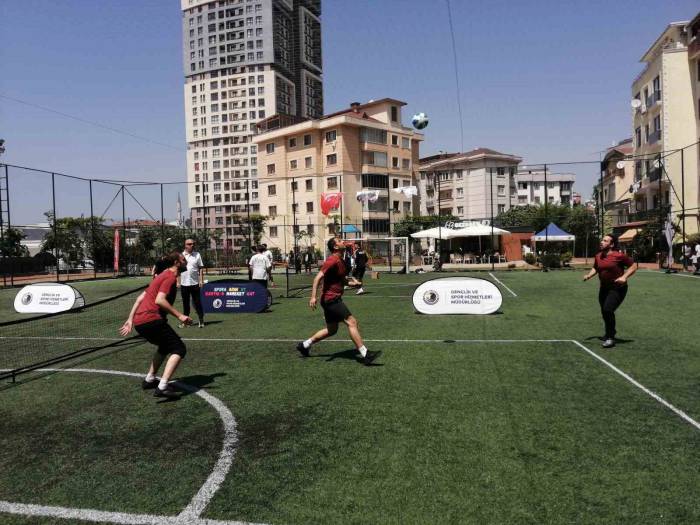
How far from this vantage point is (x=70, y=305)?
48.3ft

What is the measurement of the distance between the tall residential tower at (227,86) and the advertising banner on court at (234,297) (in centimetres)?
10002

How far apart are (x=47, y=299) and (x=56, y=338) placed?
488 centimetres

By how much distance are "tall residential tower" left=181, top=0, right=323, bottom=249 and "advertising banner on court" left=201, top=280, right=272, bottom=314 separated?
10002 centimetres

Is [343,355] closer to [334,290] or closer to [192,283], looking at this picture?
[334,290]

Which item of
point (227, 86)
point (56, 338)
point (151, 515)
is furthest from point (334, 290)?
point (227, 86)

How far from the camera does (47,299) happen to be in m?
15.3

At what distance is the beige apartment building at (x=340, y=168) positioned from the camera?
62.4m

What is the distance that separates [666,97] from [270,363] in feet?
147

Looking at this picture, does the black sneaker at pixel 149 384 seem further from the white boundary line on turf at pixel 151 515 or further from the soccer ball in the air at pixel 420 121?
the soccer ball in the air at pixel 420 121

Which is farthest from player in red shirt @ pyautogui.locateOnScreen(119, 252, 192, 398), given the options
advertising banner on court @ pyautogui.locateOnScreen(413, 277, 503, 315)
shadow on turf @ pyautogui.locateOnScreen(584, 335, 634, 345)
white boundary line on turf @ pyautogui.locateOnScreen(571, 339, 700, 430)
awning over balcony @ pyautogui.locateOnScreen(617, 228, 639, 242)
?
awning over balcony @ pyautogui.locateOnScreen(617, 228, 639, 242)

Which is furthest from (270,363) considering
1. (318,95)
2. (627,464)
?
(318,95)

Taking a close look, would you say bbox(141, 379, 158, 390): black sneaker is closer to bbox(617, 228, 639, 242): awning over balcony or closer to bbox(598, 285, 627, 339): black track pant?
bbox(598, 285, 627, 339): black track pant

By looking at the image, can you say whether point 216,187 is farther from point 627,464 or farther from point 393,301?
point 627,464

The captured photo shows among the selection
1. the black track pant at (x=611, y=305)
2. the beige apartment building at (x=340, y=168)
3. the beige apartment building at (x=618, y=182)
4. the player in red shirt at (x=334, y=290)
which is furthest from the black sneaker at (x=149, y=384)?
the beige apartment building at (x=618, y=182)
